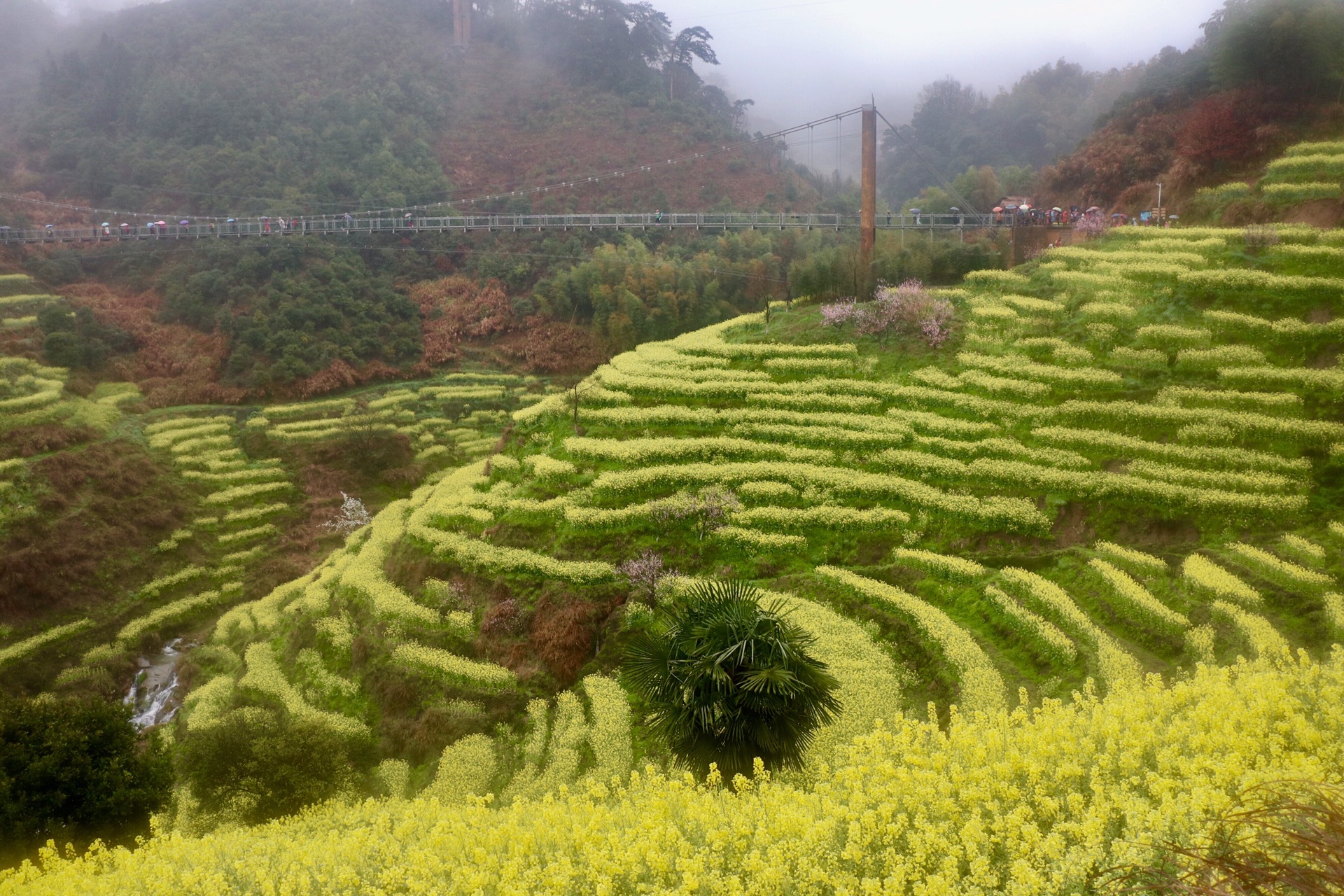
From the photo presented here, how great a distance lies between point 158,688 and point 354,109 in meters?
58.3

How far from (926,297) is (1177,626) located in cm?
1454

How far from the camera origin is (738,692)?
11664 millimetres

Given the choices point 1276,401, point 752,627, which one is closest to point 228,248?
point 752,627

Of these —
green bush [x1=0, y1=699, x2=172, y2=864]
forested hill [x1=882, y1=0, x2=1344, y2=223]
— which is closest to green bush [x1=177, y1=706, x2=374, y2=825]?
green bush [x1=0, y1=699, x2=172, y2=864]

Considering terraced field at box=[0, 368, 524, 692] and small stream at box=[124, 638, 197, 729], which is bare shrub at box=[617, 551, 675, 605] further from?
terraced field at box=[0, 368, 524, 692]

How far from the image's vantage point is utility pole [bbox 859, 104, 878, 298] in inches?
1101

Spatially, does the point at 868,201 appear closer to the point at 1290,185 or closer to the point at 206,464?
the point at 1290,185

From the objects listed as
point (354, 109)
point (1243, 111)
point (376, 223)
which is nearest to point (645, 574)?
point (1243, 111)

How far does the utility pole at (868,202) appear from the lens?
28.0 m

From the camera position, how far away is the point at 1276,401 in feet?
59.9

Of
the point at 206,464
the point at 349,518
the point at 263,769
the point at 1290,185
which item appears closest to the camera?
the point at 263,769

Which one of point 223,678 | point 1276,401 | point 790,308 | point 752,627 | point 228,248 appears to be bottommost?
point 223,678

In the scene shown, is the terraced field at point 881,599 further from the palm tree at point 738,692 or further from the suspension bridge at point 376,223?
the suspension bridge at point 376,223

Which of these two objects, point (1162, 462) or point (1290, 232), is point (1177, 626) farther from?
point (1290, 232)
